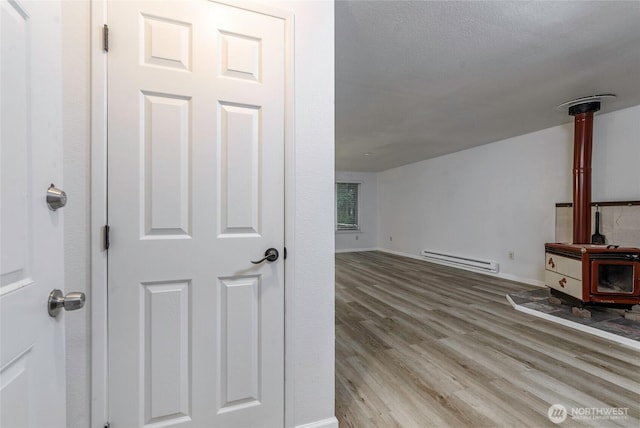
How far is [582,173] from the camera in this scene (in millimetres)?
3359

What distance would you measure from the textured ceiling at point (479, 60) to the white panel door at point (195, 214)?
0.98 metres

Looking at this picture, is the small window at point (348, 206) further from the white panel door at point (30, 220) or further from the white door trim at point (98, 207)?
the white panel door at point (30, 220)

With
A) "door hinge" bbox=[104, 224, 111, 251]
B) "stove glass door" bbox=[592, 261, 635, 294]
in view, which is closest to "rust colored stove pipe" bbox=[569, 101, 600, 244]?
"stove glass door" bbox=[592, 261, 635, 294]

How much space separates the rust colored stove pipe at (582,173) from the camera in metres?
3.29

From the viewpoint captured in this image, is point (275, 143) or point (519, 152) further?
point (519, 152)

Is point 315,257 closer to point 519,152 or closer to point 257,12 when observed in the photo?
point 257,12

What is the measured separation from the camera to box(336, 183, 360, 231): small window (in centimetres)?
843

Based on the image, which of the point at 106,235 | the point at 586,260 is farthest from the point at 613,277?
the point at 106,235

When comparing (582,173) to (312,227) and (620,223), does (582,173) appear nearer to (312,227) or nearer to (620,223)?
(620,223)

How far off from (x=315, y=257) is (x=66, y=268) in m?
1.01

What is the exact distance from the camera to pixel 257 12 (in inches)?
52.4

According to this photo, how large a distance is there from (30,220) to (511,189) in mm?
5754

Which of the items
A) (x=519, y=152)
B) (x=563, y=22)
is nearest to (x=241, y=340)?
(x=563, y=22)

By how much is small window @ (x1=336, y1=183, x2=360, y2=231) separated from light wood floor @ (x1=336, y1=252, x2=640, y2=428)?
191 inches
